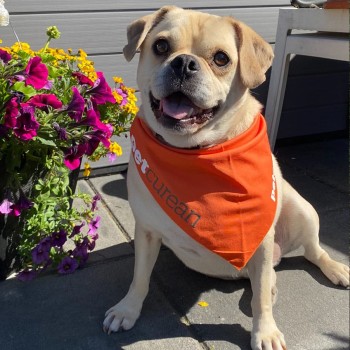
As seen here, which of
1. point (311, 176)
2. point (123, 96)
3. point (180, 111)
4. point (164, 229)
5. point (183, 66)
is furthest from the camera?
point (311, 176)

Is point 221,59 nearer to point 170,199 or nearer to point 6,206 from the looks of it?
point 170,199

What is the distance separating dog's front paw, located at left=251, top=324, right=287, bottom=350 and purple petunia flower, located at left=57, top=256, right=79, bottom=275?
107cm

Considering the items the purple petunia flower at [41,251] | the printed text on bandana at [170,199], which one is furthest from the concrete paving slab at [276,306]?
the purple petunia flower at [41,251]

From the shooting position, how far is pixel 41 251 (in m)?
2.46

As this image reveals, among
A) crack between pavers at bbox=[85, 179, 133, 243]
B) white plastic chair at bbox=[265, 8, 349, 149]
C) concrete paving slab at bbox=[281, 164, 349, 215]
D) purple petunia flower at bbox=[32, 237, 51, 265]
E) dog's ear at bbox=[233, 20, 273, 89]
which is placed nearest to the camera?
dog's ear at bbox=[233, 20, 273, 89]

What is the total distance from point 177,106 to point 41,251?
3.53 feet

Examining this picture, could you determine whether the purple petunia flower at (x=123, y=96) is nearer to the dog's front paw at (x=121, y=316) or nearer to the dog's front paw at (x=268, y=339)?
the dog's front paw at (x=121, y=316)

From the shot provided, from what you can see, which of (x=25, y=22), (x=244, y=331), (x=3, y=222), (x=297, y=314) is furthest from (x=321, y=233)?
(x=25, y=22)

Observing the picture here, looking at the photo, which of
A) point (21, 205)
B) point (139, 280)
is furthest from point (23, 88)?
point (139, 280)

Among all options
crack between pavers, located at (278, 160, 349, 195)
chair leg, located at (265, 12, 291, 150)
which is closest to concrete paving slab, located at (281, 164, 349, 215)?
crack between pavers, located at (278, 160, 349, 195)

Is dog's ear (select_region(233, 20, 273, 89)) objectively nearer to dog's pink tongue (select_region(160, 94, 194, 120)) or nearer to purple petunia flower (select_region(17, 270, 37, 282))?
dog's pink tongue (select_region(160, 94, 194, 120))

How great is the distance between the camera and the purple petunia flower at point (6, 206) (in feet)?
7.54

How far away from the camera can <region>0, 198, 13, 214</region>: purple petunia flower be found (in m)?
2.30

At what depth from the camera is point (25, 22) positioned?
3406 millimetres
